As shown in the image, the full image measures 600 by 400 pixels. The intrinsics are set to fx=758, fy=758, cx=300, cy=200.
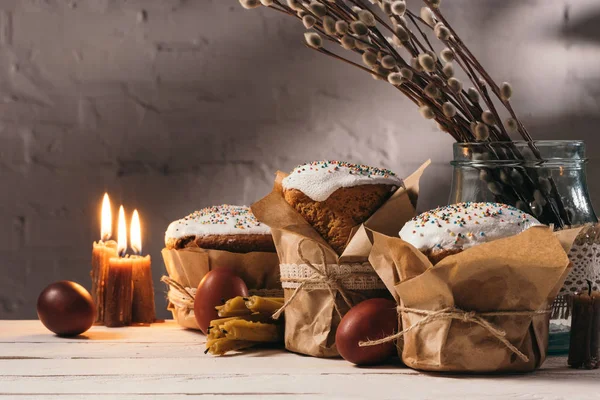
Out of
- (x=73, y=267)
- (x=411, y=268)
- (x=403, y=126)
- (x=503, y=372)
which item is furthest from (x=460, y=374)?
(x=73, y=267)

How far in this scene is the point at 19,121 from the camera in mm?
2170

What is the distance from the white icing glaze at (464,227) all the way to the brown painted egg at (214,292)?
0.38 meters

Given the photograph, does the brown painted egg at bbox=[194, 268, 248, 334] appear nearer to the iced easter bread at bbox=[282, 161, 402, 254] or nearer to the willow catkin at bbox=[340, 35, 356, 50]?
the iced easter bread at bbox=[282, 161, 402, 254]

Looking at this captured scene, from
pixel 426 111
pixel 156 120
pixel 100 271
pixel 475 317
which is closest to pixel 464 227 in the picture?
pixel 475 317

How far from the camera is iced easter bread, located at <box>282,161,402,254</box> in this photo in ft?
4.01

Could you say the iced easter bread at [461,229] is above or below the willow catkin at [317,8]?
below

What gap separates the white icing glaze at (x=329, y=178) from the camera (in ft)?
4.02

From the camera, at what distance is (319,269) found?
1.21 metres

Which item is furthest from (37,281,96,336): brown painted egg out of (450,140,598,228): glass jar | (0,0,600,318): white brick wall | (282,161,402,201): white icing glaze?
(450,140,598,228): glass jar

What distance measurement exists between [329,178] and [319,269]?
15 cm

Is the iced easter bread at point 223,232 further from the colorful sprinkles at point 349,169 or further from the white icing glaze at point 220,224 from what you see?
the colorful sprinkles at point 349,169

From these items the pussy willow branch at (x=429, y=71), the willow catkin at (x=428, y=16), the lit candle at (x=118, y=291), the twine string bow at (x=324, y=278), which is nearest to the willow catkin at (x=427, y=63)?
the pussy willow branch at (x=429, y=71)

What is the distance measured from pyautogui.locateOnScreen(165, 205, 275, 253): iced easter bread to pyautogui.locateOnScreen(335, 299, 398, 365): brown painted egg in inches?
14.8

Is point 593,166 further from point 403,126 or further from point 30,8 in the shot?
point 30,8
